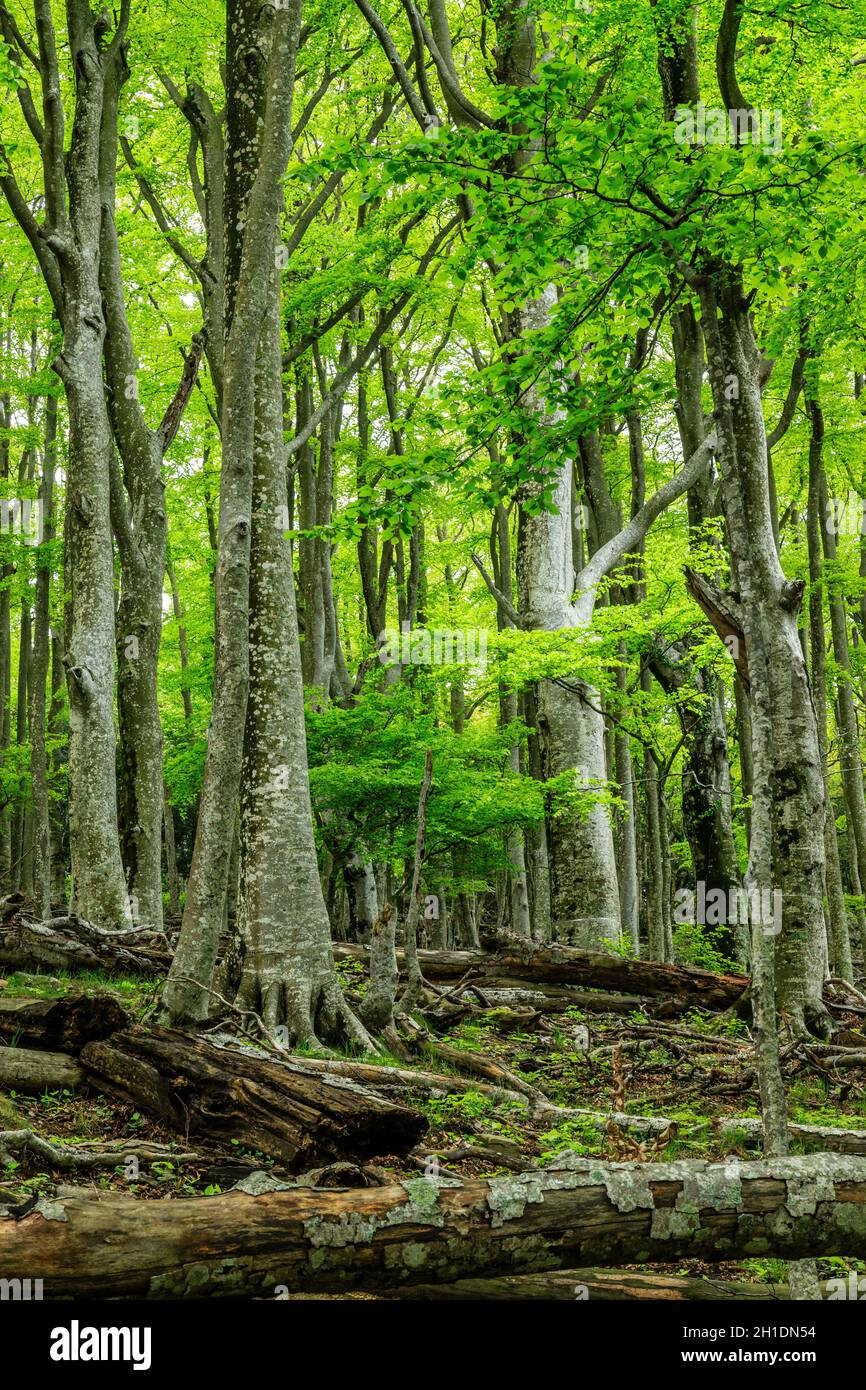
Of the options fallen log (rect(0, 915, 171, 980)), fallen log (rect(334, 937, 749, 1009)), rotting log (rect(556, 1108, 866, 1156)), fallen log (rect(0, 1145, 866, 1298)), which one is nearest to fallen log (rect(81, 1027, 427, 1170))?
fallen log (rect(0, 1145, 866, 1298))

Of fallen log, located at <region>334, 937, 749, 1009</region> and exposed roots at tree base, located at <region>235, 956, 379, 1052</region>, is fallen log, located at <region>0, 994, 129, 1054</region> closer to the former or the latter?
exposed roots at tree base, located at <region>235, 956, 379, 1052</region>

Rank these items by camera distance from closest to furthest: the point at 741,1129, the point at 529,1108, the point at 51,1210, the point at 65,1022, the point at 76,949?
the point at 51,1210 < the point at 741,1129 < the point at 65,1022 < the point at 529,1108 < the point at 76,949

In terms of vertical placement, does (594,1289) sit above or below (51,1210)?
below

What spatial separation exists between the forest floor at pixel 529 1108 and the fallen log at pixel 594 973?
428mm

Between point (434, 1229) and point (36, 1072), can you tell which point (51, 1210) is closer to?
point (434, 1229)

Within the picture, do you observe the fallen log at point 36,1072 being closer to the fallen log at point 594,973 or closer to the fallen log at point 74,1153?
the fallen log at point 74,1153

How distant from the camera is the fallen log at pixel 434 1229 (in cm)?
273

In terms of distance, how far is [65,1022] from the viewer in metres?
5.61

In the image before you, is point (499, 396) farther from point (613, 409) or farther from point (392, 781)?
point (392, 781)

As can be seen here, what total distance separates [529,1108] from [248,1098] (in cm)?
199

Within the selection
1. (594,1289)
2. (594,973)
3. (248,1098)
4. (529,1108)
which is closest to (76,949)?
(248,1098)

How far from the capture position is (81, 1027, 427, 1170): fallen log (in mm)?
4148

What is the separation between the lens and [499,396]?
6.17 metres

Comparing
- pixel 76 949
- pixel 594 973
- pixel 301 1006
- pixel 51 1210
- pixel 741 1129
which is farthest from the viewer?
pixel 594 973
